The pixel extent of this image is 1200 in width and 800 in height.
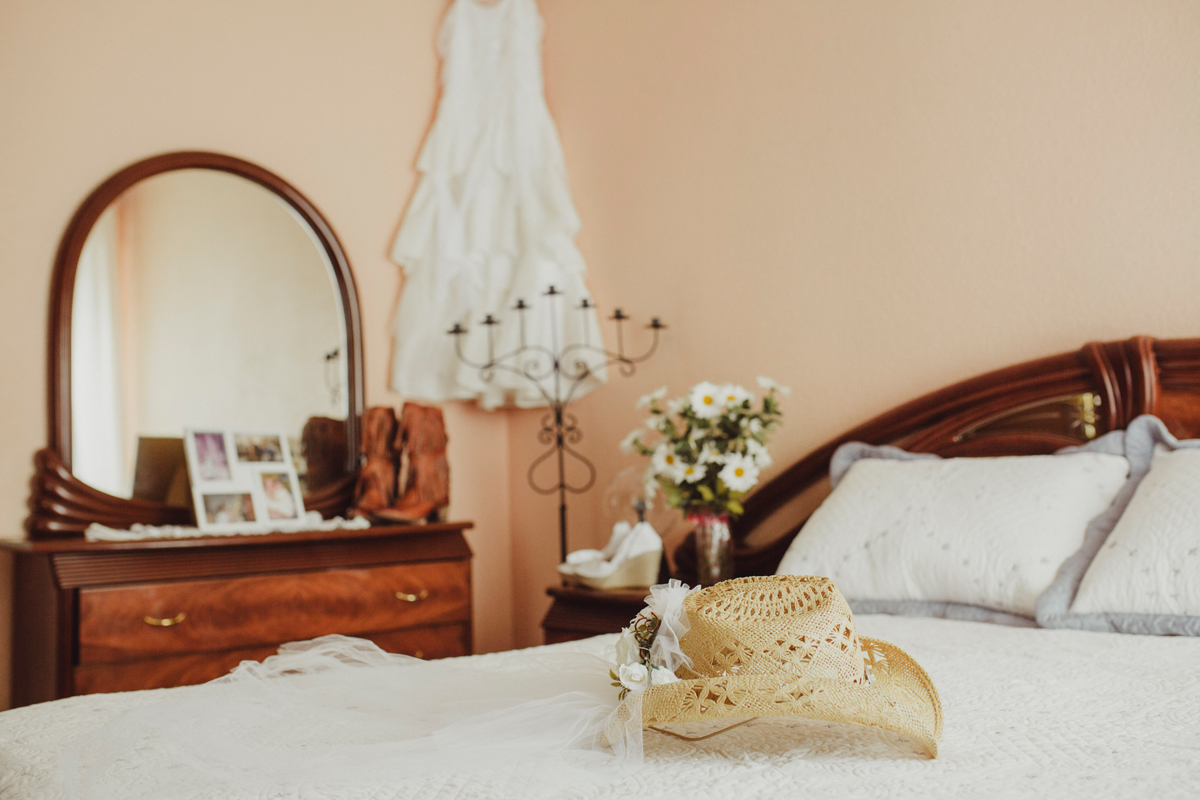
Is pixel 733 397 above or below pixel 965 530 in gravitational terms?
above

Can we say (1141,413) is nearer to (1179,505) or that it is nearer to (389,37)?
(1179,505)

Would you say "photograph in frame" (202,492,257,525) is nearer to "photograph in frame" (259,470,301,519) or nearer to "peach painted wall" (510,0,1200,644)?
"photograph in frame" (259,470,301,519)

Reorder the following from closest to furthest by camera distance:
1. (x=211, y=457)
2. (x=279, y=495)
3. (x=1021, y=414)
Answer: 1. (x=1021, y=414)
2. (x=211, y=457)
3. (x=279, y=495)

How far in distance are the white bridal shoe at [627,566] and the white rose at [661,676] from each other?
1350 mm

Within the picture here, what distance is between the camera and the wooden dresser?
77.2 inches

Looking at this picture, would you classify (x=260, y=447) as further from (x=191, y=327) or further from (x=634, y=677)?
(x=634, y=677)

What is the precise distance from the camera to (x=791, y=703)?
2.78ft

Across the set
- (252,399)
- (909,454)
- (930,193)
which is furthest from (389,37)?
(909,454)

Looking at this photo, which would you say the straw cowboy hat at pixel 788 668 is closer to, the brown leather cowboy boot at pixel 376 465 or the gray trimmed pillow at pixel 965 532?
the gray trimmed pillow at pixel 965 532

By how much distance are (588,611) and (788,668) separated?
56.2 inches

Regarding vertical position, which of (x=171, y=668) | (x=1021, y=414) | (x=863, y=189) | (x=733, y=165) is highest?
(x=733, y=165)

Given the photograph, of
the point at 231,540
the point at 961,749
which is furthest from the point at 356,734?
the point at 231,540

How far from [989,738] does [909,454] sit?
4.00ft

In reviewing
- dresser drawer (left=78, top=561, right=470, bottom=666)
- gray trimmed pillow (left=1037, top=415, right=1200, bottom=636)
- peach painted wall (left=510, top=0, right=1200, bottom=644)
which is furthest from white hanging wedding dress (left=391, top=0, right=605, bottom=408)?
gray trimmed pillow (left=1037, top=415, right=1200, bottom=636)
